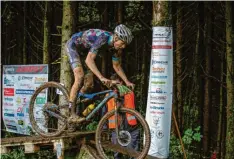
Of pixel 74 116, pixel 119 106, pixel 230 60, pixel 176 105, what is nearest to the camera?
pixel 119 106

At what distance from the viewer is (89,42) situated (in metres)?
6.63

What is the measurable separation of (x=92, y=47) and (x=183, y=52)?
314 inches

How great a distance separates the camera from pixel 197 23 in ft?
41.7

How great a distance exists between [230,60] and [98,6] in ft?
22.7

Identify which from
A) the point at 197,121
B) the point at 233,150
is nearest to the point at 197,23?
the point at 197,121

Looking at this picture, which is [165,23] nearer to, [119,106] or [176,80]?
[119,106]

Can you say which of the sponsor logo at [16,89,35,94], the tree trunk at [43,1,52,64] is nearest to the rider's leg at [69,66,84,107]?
the sponsor logo at [16,89,35,94]

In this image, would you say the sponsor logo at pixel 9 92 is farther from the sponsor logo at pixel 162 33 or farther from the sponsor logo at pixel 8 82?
the sponsor logo at pixel 162 33

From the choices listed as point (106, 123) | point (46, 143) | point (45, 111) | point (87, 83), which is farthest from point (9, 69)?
point (106, 123)

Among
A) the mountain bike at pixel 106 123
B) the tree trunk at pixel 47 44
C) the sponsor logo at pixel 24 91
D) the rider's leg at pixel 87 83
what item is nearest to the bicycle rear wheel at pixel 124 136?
the mountain bike at pixel 106 123

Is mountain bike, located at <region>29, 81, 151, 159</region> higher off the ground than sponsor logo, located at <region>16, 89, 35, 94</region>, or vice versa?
sponsor logo, located at <region>16, 89, 35, 94</region>

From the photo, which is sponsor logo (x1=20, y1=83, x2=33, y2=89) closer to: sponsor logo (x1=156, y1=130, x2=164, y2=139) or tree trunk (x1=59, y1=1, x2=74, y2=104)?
tree trunk (x1=59, y1=1, x2=74, y2=104)

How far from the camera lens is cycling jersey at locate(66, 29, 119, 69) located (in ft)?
20.6

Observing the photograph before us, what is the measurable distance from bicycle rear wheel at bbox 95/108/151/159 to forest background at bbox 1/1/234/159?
240 cm
